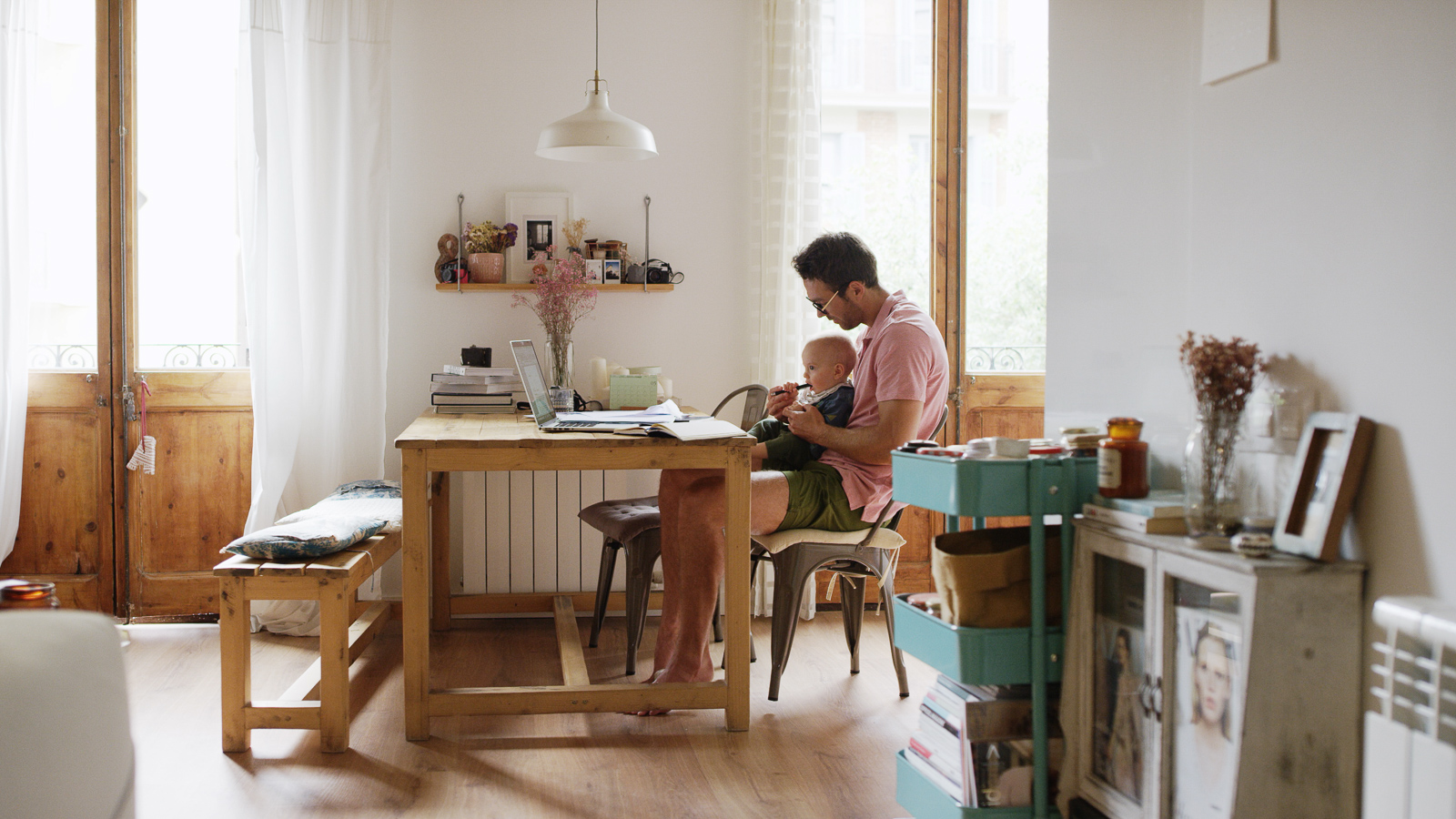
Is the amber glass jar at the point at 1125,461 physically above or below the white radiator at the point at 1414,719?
above

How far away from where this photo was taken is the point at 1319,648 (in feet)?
4.74

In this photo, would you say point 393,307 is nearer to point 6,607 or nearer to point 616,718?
point 616,718

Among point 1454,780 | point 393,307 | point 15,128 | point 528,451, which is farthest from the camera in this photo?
point 393,307

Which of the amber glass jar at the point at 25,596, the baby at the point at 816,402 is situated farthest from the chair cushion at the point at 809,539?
the amber glass jar at the point at 25,596

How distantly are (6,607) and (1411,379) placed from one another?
1781 mm

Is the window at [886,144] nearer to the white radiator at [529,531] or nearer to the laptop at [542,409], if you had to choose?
the white radiator at [529,531]

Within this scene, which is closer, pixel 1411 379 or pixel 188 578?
pixel 1411 379

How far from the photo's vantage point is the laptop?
2.73 metres

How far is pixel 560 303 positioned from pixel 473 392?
438 millimetres

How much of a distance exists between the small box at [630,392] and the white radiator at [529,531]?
431 mm

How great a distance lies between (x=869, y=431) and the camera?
2785mm

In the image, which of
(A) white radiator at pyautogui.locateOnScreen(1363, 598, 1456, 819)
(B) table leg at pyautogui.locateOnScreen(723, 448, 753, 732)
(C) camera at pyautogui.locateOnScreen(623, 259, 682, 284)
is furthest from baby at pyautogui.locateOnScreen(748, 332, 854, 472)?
(A) white radiator at pyautogui.locateOnScreen(1363, 598, 1456, 819)

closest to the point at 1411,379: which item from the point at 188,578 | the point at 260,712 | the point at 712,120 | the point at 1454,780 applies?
the point at 1454,780

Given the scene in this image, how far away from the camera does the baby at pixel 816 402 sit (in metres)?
2.94
